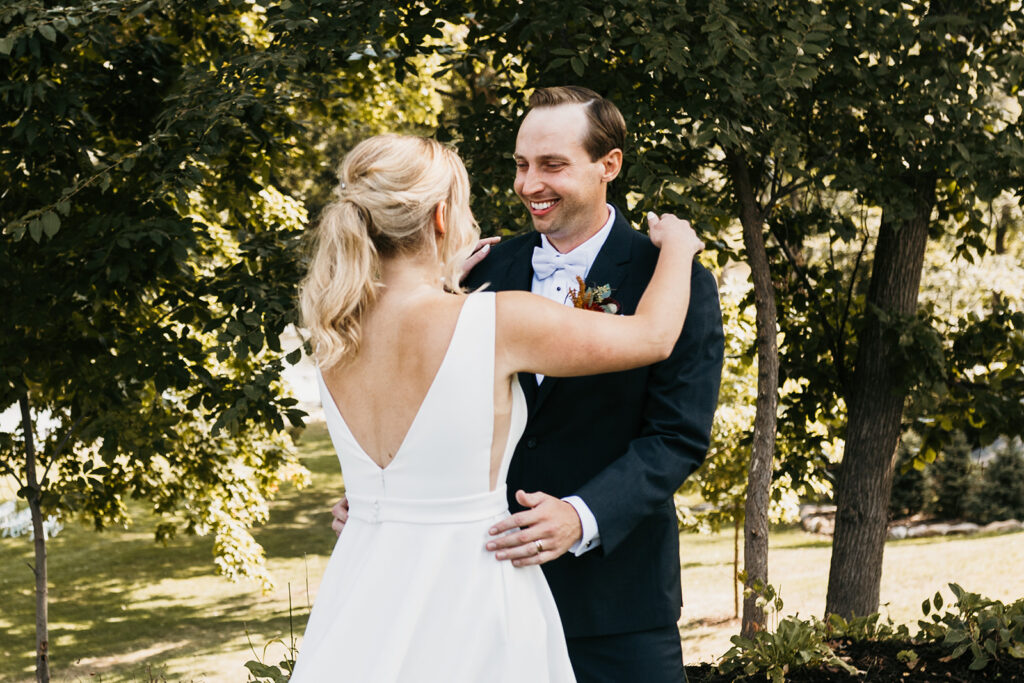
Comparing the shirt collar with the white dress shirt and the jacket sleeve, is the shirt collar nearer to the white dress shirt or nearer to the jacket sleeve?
the white dress shirt

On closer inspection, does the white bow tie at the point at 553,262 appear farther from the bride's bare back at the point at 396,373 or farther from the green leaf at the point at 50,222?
the green leaf at the point at 50,222

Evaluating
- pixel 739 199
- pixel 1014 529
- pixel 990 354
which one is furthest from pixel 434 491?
pixel 1014 529

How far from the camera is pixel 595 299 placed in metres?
2.62

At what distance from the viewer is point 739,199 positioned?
18.7ft

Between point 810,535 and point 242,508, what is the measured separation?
1194 centimetres

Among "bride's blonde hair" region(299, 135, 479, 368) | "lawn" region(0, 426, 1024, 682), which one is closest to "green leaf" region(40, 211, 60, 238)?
"bride's blonde hair" region(299, 135, 479, 368)

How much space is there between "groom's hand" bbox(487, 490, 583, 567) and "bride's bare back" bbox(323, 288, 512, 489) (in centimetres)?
10

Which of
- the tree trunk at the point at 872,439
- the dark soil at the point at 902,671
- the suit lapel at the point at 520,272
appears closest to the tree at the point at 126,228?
the suit lapel at the point at 520,272

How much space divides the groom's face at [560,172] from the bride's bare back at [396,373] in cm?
70

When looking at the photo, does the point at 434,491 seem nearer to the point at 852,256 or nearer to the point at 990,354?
the point at 990,354

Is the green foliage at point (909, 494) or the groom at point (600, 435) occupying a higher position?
the groom at point (600, 435)

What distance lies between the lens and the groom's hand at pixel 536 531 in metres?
2.18

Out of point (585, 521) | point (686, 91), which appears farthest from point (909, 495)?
point (585, 521)

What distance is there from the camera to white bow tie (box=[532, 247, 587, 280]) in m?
2.81
